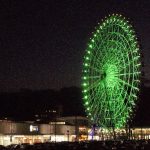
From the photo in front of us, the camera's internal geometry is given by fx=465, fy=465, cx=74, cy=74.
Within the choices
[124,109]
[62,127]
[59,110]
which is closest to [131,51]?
[124,109]

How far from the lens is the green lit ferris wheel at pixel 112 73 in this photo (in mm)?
58625

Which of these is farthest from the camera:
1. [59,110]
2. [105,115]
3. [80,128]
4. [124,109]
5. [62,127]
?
[59,110]

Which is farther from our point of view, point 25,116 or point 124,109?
point 25,116

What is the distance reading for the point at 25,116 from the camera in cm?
16500

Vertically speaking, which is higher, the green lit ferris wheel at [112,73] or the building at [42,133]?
the green lit ferris wheel at [112,73]

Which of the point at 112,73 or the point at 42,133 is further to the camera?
the point at 42,133

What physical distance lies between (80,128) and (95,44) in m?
69.6

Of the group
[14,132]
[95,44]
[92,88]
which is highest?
[95,44]

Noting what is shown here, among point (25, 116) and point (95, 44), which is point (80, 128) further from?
point (95, 44)

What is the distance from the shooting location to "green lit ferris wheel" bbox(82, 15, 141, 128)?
192 ft

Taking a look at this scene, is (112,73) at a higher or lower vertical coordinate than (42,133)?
higher

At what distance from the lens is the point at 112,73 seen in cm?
6347

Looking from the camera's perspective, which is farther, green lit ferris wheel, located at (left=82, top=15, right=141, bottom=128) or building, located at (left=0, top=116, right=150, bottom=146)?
building, located at (left=0, top=116, right=150, bottom=146)

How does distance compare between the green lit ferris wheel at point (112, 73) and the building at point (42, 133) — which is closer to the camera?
the green lit ferris wheel at point (112, 73)
